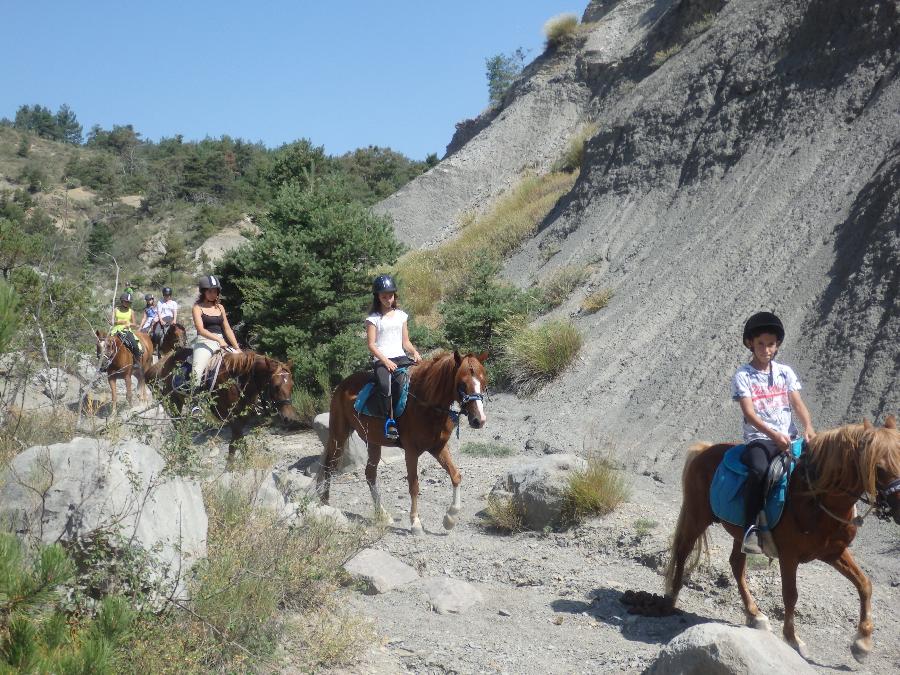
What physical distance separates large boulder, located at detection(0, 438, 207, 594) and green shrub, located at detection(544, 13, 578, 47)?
33959mm

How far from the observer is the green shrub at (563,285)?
57.8 feet

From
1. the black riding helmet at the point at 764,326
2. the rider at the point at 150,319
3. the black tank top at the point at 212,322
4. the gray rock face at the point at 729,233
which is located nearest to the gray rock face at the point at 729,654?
the black riding helmet at the point at 764,326

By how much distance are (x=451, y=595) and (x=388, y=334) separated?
3415mm

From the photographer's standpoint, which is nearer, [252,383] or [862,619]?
[862,619]

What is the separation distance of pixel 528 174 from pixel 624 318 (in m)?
18.6

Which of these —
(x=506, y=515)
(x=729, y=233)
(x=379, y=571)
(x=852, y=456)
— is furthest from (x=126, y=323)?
(x=852, y=456)

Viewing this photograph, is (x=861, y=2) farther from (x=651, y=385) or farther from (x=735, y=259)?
(x=651, y=385)

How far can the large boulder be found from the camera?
4.63m

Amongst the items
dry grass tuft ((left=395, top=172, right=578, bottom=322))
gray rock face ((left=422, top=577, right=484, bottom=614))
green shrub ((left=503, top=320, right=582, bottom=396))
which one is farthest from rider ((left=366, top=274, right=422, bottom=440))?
dry grass tuft ((left=395, top=172, right=578, bottom=322))

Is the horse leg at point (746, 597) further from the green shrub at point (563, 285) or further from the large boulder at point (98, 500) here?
the green shrub at point (563, 285)

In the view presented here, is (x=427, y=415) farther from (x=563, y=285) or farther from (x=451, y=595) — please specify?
(x=563, y=285)

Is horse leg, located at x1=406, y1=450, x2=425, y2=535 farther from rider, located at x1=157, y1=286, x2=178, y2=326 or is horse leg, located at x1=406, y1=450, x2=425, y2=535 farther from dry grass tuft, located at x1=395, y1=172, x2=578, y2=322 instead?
rider, located at x1=157, y1=286, x2=178, y2=326

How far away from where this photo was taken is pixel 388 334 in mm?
9422

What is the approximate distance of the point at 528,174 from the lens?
32844 mm
